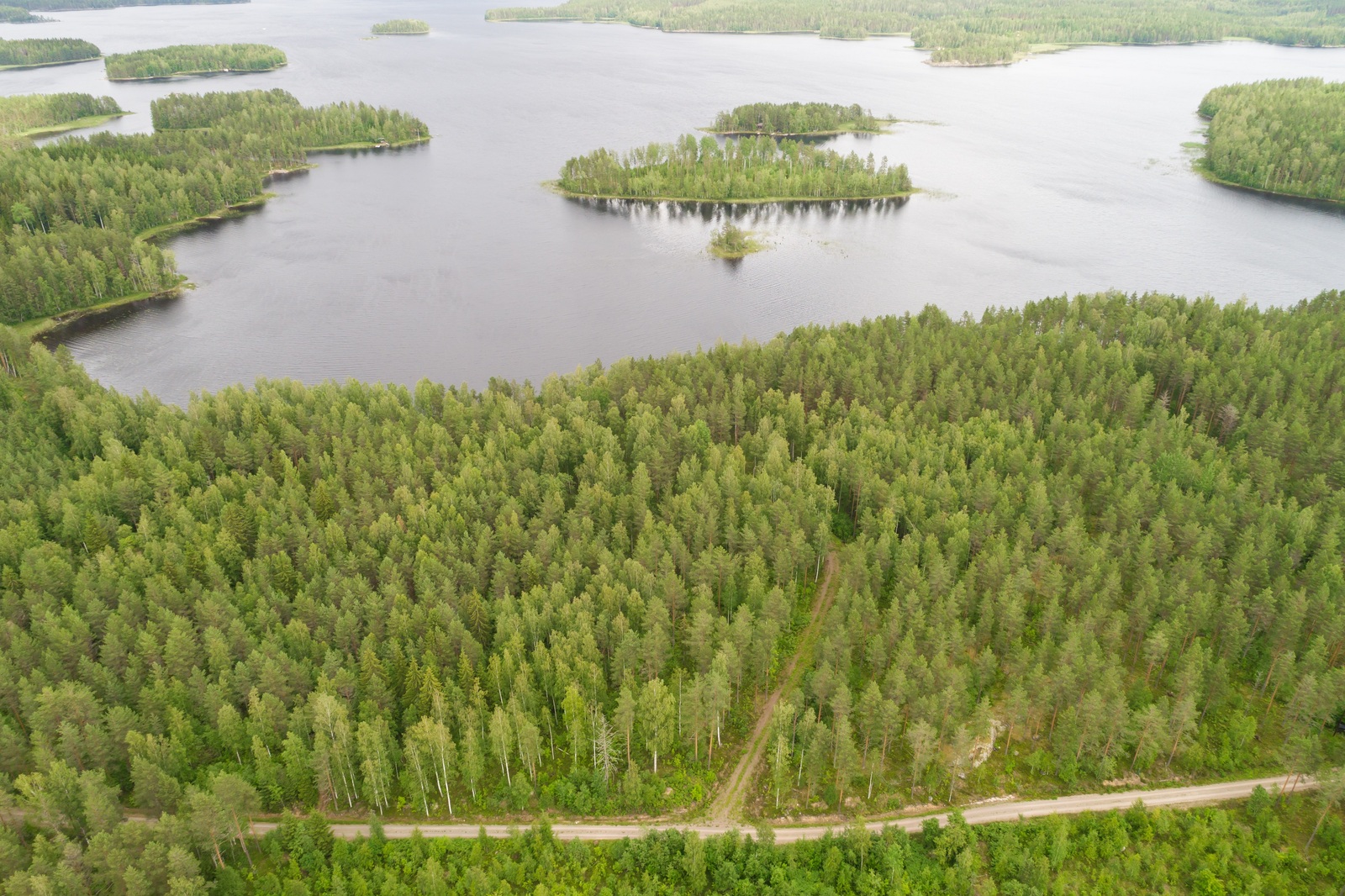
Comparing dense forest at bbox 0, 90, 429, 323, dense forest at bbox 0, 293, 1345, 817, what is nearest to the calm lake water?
dense forest at bbox 0, 90, 429, 323

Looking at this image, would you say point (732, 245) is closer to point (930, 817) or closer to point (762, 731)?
point (762, 731)

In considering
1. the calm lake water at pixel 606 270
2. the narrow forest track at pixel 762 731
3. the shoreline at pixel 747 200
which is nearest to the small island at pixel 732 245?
the calm lake water at pixel 606 270

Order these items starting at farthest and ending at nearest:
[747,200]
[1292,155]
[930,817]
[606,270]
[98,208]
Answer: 1. [747,200]
2. [1292,155]
3. [98,208]
4. [606,270]
5. [930,817]

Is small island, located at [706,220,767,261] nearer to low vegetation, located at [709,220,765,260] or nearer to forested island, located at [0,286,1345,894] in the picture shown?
low vegetation, located at [709,220,765,260]

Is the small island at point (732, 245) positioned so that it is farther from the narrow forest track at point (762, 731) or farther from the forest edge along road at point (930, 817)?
the forest edge along road at point (930, 817)

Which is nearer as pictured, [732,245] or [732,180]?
[732,245]

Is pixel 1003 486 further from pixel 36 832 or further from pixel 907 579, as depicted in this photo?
pixel 36 832

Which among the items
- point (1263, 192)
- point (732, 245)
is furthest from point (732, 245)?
point (1263, 192)
